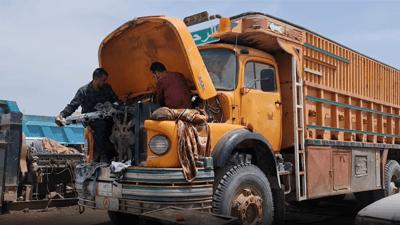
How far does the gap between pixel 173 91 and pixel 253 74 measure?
1.44 m

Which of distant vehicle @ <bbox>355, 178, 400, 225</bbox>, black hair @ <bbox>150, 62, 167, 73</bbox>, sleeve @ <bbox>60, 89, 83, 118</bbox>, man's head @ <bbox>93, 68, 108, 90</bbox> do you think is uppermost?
black hair @ <bbox>150, 62, 167, 73</bbox>

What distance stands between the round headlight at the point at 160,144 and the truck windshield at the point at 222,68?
1438mm

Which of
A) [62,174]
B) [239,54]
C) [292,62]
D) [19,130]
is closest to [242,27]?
[239,54]

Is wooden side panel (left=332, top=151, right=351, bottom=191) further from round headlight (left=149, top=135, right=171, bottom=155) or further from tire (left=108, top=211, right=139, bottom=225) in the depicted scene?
round headlight (left=149, top=135, right=171, bottom=155)

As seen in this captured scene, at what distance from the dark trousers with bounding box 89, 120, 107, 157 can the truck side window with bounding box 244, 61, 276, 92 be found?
196 centimetres

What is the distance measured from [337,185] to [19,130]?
592 centimetres

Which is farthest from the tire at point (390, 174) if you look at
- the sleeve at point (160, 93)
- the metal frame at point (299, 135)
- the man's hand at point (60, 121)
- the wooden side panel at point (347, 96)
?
the man's hand at point (60, 121)

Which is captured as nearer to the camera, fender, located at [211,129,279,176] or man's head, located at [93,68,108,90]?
fender, located at [211,129,279,176]

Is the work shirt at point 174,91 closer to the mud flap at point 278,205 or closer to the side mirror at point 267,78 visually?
the side mirror at point 267,78

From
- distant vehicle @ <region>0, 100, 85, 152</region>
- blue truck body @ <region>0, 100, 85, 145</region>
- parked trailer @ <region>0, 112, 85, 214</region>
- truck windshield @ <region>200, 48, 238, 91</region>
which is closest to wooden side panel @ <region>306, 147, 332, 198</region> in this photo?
truck windshield @ <region>200, 48, 238, 91</region>

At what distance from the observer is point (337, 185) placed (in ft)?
21.6

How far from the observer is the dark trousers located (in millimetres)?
4789

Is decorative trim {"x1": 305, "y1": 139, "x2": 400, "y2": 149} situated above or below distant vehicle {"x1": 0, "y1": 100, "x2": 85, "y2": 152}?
below

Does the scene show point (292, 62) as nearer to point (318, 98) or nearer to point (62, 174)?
point (318, 98)
